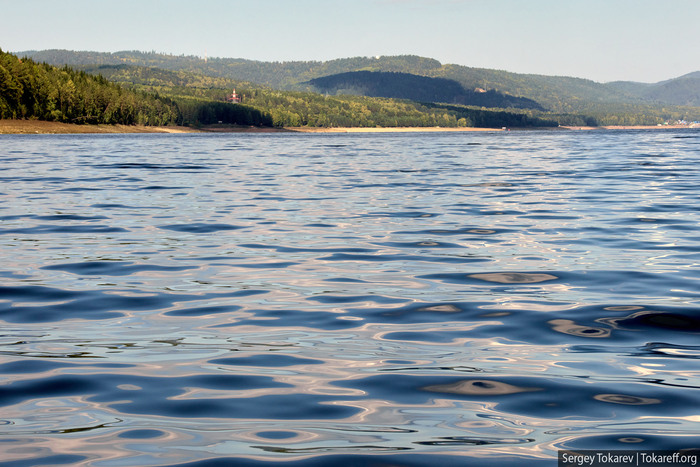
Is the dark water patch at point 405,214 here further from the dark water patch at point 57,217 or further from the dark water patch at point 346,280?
the dark water patch at point 346,280

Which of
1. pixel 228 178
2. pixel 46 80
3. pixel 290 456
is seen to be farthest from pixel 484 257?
pixel 46 80

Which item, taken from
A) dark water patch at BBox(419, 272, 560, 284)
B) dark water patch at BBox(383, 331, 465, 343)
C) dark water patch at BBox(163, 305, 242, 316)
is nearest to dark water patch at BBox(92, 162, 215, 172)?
dark water patch at BBox(419, 272, 560, 284)

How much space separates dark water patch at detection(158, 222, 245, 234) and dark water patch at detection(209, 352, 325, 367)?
10.9 metres

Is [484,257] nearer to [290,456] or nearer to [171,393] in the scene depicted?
[171,393]

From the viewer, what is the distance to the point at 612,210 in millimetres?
22328

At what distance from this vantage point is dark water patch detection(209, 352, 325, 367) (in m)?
7.61

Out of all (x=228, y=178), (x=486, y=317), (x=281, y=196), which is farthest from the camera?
(x=228, y=178)

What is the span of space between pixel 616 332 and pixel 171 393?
5.10 m

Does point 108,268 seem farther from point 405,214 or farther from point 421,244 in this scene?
point 405,214

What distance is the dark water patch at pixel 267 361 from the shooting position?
25.0 feet

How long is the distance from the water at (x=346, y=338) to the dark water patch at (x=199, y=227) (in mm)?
127

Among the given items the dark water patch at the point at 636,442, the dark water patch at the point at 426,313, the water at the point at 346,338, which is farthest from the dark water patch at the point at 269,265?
the dark water patch at the point at 636,442

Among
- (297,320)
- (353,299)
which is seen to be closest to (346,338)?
(297,320)

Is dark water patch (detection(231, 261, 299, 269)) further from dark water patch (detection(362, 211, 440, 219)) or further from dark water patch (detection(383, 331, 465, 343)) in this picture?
dark water patch (detection(362, 211, 440, 219))
